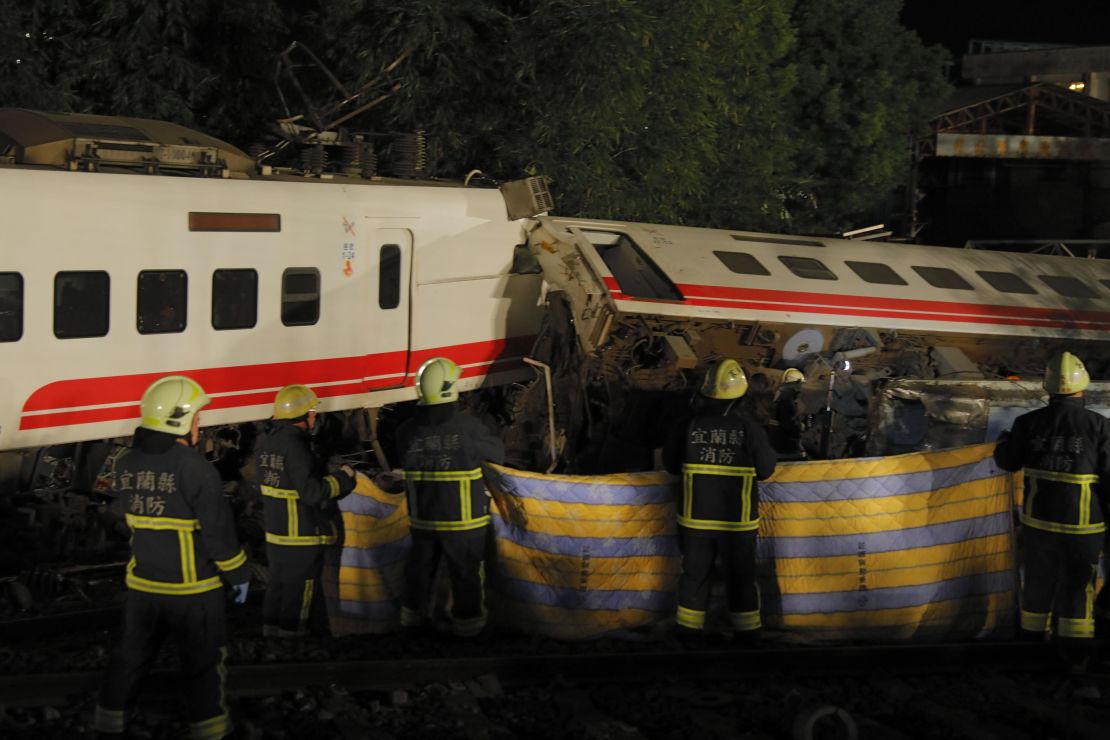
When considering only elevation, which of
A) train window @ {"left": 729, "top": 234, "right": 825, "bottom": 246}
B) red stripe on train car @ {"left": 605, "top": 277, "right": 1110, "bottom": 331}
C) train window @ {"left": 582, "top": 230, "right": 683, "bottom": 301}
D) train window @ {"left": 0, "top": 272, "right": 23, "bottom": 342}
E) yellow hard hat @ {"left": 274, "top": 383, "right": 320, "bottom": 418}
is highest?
train window @ {"left": 729, "top": 234, "right": 825, "bottom": 246}

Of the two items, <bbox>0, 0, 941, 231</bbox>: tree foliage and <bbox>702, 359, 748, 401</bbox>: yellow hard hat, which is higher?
<bbox>0, 0, 941, 231</bbox>: tree foliage

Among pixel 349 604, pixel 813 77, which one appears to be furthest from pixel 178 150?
pixel 813 77

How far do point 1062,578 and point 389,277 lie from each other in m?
6.78

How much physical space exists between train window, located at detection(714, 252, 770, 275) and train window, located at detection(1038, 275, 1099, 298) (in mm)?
3858

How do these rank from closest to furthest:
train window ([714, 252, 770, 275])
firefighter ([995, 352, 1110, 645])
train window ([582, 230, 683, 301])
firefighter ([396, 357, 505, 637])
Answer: firefighter ([995, 352, 1110, 645]), firefighter ([396, 357, 505, 637]), train window ([582, 230, 683, 301]), train window ([714, 252, 770, 275])

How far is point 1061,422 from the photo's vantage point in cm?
808

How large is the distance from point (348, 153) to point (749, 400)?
4611 millimetres

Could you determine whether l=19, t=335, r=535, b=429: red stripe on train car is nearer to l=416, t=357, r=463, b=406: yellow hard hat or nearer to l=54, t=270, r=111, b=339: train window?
l=54, t=270, r=111, b=339: train window

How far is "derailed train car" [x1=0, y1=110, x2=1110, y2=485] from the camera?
10383 mm

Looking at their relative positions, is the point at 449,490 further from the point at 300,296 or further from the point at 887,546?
the point at 300,296

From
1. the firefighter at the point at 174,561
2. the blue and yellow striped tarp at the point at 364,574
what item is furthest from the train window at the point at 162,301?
the firefighter at the point at 174,561

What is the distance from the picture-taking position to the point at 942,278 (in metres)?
14.5

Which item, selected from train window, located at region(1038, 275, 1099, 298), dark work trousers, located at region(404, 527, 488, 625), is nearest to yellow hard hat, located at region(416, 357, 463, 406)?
dark work trousers, located at region(404, 527, 488, 625)

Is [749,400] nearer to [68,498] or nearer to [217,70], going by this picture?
[68,498]
